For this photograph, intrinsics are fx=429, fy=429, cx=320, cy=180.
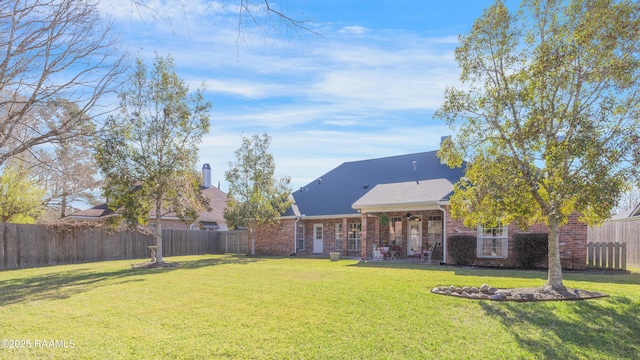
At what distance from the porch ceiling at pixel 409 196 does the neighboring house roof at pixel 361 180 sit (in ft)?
0.42

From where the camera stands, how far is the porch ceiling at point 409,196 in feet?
59.4

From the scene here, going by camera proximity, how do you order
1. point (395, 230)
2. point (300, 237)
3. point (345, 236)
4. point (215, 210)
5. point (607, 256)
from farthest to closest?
point (215, 210), point (300, 237), point (345, 236), point (395, 230), point (607, 256)

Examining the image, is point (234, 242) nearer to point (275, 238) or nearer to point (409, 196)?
point (275, 238)

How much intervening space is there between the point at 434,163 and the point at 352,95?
40.1 ft

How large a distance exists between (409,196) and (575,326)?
41.5 ft

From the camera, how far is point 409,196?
63.1 feet

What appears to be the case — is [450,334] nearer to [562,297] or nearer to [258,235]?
[562,297]

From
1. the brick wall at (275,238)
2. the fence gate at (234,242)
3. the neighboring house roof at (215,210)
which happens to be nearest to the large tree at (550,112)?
the brick wall at (275,238)

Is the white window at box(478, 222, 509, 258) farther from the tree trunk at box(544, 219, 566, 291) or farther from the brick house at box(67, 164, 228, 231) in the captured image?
the brick house at box(67, 164, 228, 231)

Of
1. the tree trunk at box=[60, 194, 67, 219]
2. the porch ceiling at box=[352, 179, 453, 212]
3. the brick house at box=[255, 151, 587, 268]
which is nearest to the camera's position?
the brick house at box=[255, 151, 587, 268]

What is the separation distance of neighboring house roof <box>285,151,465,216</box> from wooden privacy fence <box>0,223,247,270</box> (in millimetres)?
6935

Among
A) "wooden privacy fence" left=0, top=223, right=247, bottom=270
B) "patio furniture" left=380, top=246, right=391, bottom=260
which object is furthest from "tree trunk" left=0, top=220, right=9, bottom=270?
"patio furniture" left=380, top=246, right=391, bottom=260

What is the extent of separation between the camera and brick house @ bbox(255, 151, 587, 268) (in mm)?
16578

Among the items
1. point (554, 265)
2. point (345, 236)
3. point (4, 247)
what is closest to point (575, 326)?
point (554, 265)
